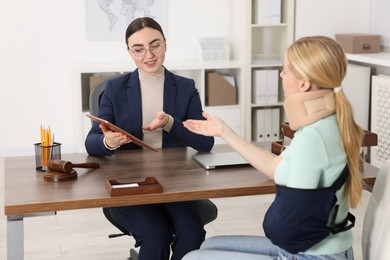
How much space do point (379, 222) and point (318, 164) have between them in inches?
13.9

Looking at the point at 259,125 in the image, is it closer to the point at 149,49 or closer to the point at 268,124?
the point at 268,124

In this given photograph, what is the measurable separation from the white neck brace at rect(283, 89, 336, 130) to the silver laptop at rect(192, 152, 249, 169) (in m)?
0.58

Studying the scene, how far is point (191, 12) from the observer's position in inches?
233

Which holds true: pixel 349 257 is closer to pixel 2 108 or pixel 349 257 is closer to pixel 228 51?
pixel 228 51

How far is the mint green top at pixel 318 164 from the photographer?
196 centimetres

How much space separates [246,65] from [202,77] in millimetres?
375

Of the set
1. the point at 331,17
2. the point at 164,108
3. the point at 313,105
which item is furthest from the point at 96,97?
the point at 331,17

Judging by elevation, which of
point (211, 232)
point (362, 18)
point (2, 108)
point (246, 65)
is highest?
point (362, 18)

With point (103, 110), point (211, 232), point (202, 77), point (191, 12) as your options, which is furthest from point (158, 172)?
point (191, 12)

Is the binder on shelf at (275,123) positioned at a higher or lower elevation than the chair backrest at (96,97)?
lower

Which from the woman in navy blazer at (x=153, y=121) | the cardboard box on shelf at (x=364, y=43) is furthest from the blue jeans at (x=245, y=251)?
the cardboard box on shelf at (x=364, y=43)

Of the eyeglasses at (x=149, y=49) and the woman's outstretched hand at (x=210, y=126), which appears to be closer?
the woman's outstretched hand at (x=210, y=126)

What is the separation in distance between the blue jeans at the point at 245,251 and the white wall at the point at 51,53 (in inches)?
135

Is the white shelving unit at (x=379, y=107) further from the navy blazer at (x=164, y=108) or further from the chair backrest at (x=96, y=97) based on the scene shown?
the chair backrest at (x=96, y=97)
